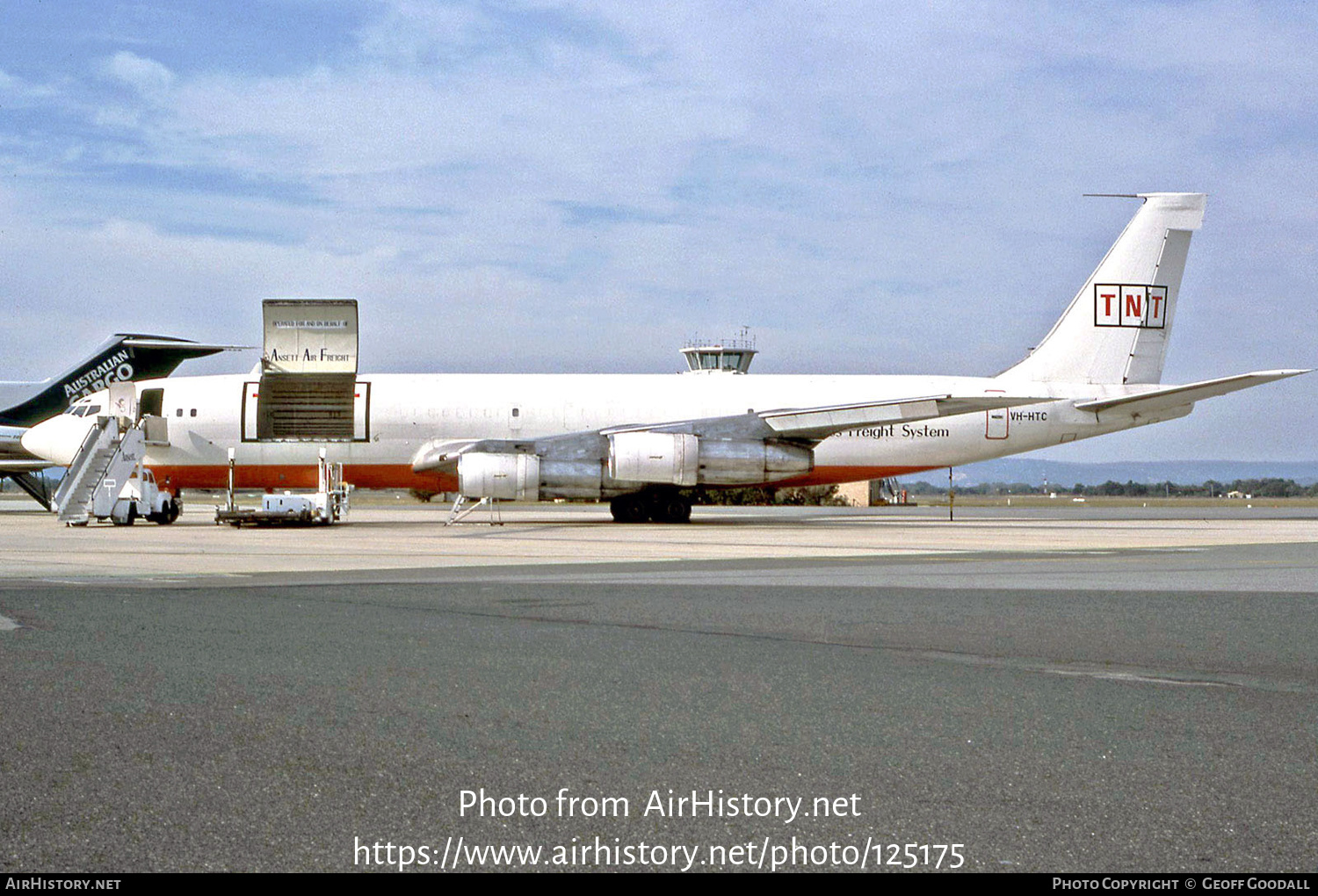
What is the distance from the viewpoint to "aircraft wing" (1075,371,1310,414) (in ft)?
102

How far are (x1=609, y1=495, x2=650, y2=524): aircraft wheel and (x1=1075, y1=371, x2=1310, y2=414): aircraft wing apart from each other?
1279 centimetres

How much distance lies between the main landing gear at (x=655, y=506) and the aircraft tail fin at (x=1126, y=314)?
36.6ft

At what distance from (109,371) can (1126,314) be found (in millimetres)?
39909

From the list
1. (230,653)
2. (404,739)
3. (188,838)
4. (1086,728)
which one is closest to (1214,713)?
(1086,728)

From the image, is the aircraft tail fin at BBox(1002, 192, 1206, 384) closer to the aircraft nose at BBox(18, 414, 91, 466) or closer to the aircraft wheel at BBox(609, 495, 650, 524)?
the aircraft wheel at BBox(609, 495, 650, 524)

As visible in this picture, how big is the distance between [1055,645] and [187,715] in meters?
6.05

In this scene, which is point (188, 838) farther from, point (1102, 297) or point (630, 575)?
point (1102, 297)

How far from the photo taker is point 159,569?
1666 centimetres

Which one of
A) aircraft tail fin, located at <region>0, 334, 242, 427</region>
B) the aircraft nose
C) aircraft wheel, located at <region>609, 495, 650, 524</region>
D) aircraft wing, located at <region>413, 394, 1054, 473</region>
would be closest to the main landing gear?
aircraft wheel, located at <region>609, 495, 650, 524</region>

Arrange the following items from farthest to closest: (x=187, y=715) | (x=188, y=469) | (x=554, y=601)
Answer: (x=188, y=469), (x=554, y=601), (x=187, y=715)

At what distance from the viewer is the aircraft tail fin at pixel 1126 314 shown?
119 feet

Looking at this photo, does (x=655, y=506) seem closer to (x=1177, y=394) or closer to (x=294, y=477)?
(x=294, y=477)

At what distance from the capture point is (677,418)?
34.4 m

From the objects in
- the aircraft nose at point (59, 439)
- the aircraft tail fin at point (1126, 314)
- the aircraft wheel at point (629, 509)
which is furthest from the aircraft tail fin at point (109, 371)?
the aircraft tail fin at point (1126, 314)
